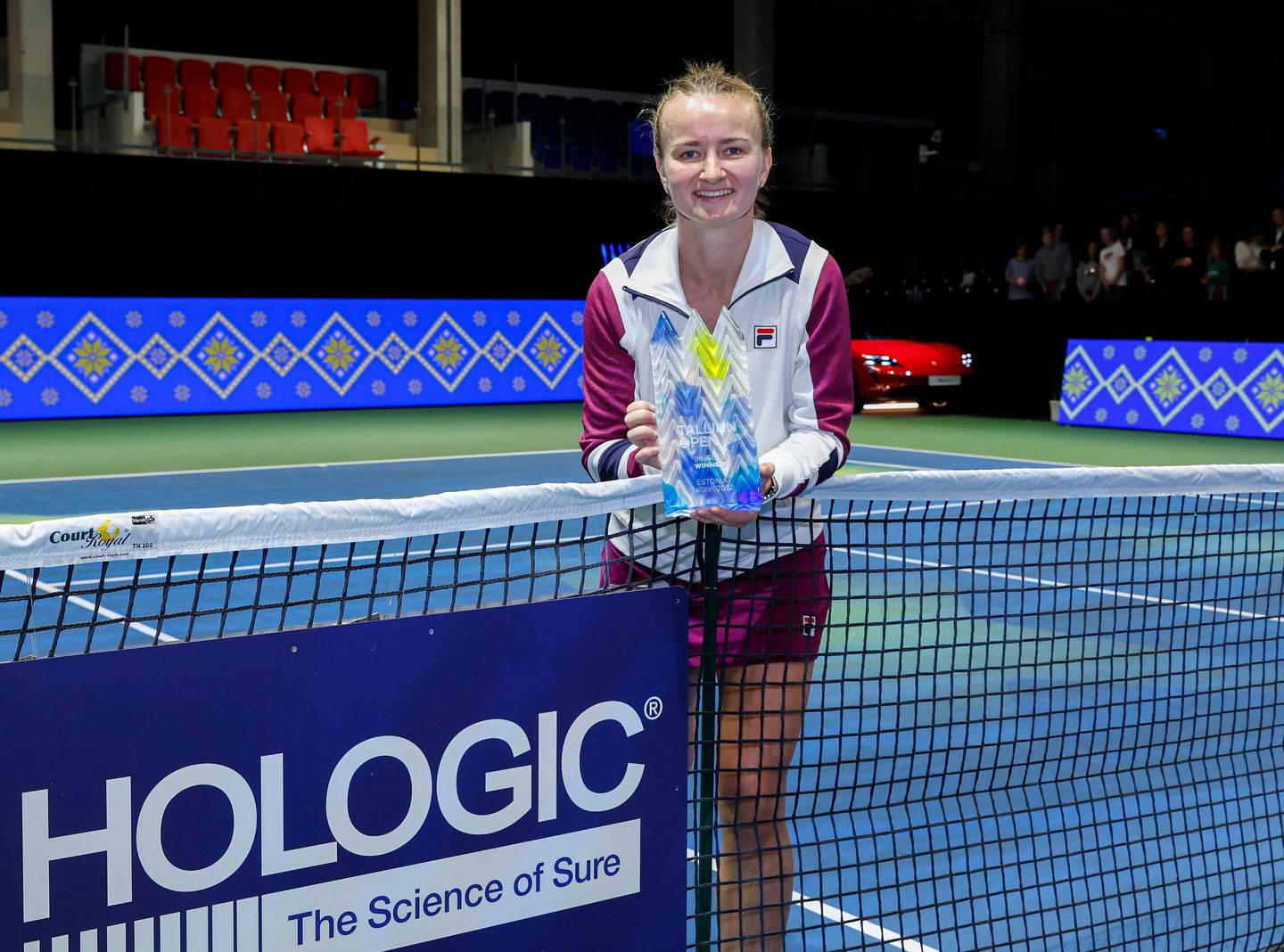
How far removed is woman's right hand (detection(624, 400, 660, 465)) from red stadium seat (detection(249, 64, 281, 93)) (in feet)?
75.8

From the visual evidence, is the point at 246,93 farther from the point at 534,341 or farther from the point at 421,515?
the point at 421,515

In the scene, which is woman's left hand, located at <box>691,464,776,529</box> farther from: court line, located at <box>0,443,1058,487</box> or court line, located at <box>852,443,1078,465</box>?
court line, located at <box>852,443,1078,465</box>

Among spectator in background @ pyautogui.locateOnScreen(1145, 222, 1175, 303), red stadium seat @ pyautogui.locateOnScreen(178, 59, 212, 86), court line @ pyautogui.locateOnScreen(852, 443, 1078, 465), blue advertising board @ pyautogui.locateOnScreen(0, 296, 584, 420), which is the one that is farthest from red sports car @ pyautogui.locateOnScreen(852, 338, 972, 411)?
red stadium seat @ pyautogui.locateOnScreen(178, 59, 212, 86)

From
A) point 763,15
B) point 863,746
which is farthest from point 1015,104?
point 863,746

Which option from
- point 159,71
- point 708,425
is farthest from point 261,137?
point 708,425

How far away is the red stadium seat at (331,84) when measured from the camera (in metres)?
25.2

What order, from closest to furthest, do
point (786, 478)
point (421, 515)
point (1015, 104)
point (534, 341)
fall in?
1. point (421, 515)
2. point (786, 478)
3. point (534, 341)
4. point (1015, 104)

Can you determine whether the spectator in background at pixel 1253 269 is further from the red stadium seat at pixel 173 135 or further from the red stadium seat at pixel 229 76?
the red stadium seat at pixel 229 76

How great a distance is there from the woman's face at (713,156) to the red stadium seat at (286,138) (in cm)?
1918

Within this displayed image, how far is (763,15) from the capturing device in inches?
1102

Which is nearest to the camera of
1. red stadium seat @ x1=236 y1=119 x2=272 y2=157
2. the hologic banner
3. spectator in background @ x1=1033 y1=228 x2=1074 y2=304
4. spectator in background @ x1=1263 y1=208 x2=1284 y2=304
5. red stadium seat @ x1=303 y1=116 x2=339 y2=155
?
the hologic banner

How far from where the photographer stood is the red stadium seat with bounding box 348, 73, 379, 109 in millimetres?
25875

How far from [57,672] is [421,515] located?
630mm

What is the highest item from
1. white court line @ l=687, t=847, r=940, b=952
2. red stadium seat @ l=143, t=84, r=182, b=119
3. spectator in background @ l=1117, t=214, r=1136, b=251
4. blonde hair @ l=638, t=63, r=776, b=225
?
red stadium seat @ l=143, t=84, r=182, b=119
